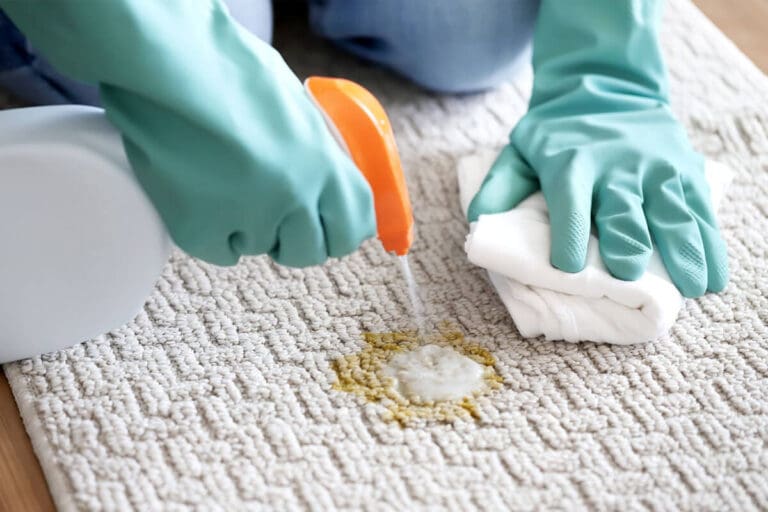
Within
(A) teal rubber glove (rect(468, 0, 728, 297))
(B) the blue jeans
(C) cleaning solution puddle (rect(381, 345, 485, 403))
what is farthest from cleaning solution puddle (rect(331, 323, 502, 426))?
(B) the blue jeans

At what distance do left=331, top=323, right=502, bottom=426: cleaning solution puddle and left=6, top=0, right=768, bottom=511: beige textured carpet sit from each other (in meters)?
0.01

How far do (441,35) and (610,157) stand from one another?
25 centimetres

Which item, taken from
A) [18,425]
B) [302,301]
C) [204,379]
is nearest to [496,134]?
[302,301]

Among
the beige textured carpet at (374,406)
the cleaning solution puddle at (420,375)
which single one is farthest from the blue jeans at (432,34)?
the cleaning solution puddle at (420,375)

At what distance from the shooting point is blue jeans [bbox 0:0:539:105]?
3.32 feet

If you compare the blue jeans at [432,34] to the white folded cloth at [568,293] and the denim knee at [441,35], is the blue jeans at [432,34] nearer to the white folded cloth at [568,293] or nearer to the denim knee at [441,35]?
the denim knee at [441,35]

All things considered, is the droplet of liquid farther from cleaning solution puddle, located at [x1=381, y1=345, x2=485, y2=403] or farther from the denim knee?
the denim knee

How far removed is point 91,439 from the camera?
2.44 feet

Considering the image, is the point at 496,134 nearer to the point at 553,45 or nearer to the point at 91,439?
the point at 553,45

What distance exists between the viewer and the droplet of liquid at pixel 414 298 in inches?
33.3

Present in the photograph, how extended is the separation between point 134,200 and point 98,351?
0.18 metres

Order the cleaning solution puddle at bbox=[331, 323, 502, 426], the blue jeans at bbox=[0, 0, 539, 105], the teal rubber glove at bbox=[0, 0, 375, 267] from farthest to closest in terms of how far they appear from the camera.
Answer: the blue jeans at bbox=[0, 0, 539, 105] < the cleaning solution puddle at bbox=[331, 323, 502, 426] < the teal rubber glove at bbox=[0, 0, 375, 267]

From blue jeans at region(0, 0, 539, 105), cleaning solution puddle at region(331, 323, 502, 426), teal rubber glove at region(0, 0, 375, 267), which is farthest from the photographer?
blue jeans at region(0, 0, 539, 105)

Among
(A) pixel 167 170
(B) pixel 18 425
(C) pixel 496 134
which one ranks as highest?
(A) pixel 167 170
